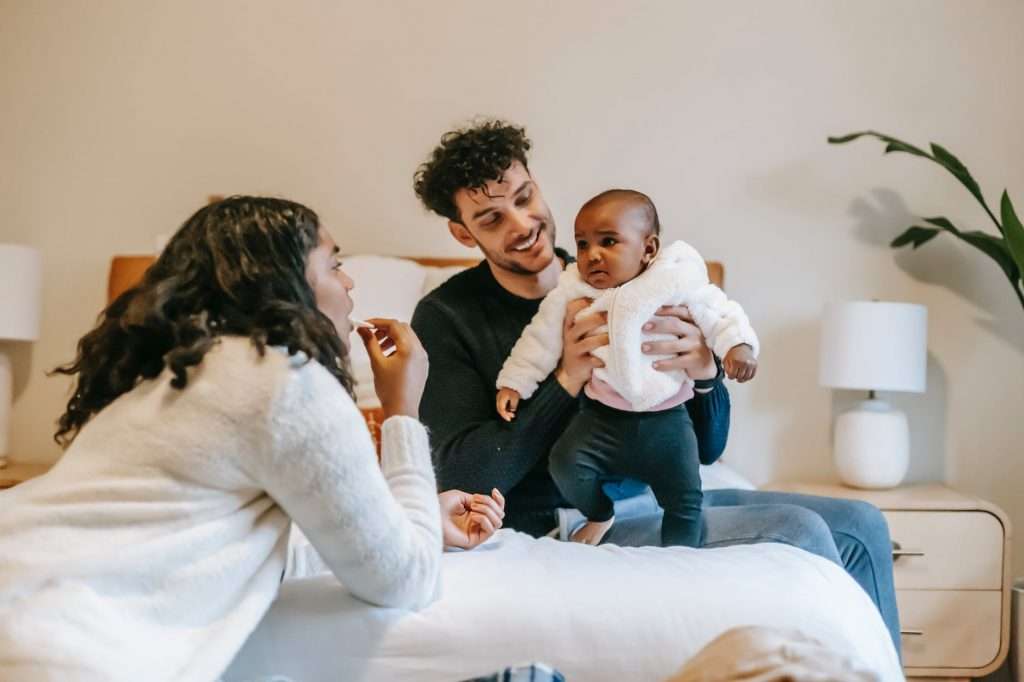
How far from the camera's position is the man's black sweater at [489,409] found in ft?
4.83

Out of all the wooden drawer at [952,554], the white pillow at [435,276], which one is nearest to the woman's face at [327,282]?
the white pillow at [435,276]

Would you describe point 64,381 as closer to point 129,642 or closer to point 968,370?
point 129,642

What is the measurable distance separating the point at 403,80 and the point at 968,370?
5.69 feet

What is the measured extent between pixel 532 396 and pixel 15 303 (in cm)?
169

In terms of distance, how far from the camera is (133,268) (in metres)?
2.69

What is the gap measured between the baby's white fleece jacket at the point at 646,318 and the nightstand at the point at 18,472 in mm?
1571

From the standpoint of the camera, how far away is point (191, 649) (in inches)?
37.0

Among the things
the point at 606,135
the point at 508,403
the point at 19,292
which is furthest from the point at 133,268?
the point at 508,403

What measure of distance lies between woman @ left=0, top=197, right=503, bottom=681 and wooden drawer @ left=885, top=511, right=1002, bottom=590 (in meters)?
1.72

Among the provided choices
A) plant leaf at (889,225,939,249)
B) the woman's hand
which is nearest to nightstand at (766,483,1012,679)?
plant leaf at (889,225,939,249)

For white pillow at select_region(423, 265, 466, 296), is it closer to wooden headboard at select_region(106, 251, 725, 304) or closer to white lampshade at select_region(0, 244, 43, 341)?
wooden headboard at select_region(106, 251, 725, 304)

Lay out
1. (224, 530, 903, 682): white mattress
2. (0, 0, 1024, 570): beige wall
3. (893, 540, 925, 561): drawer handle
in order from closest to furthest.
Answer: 1. (224, 530, 903, 682): white mattress
2. (893, 540, 925, 561): drawer handle
3. (0, 0, 1024, 570): beige wall

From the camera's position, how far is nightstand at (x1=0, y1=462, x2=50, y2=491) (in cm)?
246

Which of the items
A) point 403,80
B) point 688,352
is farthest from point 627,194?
point 403,80
